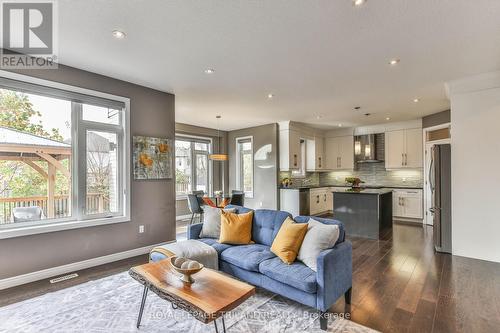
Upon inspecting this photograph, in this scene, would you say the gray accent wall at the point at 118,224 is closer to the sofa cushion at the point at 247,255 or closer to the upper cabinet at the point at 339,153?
the sofa cushion at the point at 247,255

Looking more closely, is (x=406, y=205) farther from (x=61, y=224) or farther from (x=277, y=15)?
(x=61, y=224)

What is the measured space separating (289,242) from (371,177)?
627 cm

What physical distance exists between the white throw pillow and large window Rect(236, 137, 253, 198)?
17.4 feet

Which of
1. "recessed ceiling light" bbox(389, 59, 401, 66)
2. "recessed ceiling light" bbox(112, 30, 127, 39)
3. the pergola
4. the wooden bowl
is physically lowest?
the wooden bowl

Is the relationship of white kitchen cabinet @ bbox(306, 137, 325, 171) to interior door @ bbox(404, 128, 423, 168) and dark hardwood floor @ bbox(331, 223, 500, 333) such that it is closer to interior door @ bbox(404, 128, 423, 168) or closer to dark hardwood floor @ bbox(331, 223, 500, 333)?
interior door @ bbox(404, 128, 423, 168)

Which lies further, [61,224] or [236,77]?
[236,77]

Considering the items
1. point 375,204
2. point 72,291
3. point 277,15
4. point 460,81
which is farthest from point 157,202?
point 460,81

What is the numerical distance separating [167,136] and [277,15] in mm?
2969

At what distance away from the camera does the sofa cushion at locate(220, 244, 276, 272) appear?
2.53 m

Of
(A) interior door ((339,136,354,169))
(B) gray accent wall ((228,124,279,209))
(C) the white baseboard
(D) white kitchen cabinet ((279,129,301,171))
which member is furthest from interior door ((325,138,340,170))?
(C) the white baseboard

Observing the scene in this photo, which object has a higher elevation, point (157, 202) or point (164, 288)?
point (157, 202)

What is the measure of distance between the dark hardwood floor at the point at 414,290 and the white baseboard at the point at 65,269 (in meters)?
0.10

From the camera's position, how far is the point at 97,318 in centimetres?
222

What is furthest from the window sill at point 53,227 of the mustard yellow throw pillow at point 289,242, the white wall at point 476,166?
the white wall at point 476,166
